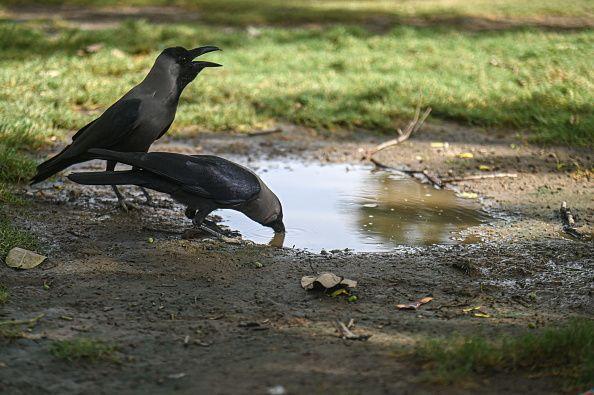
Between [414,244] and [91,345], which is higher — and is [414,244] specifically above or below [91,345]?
below

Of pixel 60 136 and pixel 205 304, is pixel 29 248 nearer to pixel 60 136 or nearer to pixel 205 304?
pixel 205 304

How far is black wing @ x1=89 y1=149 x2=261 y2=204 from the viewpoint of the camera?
17.7ft

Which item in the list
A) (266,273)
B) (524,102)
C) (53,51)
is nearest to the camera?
(266,273)

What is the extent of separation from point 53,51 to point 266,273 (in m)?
6.96

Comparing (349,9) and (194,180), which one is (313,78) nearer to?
(194,180)

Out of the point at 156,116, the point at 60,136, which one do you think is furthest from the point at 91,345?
the point at 60,136

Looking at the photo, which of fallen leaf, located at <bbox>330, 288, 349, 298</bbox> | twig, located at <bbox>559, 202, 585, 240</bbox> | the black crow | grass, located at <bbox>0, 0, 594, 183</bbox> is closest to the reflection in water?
the black crow

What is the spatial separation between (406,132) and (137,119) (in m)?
3.23

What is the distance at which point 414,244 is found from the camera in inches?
223

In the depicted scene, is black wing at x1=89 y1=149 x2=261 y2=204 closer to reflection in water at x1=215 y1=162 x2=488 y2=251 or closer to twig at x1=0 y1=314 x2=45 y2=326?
reflection in water at x1=215 y1=162 x2=488 y2=251

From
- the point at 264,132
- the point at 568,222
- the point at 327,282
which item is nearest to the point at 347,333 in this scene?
the point at 327,282

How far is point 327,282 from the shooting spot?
4.61 metres

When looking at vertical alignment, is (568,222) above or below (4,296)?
below

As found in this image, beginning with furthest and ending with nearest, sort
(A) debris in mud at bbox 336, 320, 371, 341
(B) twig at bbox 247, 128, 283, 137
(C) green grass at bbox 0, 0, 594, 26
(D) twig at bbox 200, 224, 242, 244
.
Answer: (C) green grass at bbox 0, 0, 594, 26 < (B) twig at bbox 247, 128, 283, 137 < (D) twig at bbox 200, 224, 242, 244 < (A) debris in mud at bbox 336, 320, 371, 341
